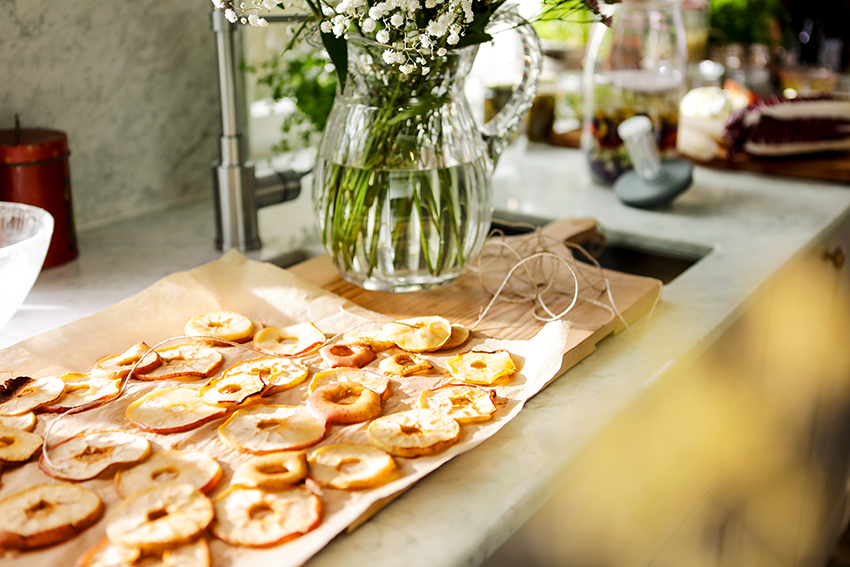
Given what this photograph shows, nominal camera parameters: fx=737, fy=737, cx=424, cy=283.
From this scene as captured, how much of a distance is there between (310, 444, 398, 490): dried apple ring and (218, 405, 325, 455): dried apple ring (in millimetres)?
22

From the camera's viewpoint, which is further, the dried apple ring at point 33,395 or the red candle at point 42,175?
the red candle at point 42,175

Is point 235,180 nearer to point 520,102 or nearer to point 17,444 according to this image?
point 520,102

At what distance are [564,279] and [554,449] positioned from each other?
14.1 inches

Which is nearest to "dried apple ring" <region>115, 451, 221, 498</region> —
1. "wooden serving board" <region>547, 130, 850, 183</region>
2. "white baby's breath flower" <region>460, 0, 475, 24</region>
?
"white baby's breath flower" <region>460, 0, 475, 24</region>

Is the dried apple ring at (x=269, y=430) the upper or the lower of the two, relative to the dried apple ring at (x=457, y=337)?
lower

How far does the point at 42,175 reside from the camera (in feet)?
3.09

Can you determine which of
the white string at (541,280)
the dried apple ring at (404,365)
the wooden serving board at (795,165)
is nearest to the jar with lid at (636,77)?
the wooden serving board at (795,165)

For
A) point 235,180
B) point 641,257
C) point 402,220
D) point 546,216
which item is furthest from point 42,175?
point 641,257

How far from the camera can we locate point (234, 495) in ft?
1.64

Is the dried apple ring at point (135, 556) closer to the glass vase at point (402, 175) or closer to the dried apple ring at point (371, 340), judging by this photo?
the dried apple ring at point (371, 340)

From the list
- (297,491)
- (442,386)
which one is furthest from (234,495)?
(442,386)

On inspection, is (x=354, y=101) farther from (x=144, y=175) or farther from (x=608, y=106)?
(x=608, y=106)

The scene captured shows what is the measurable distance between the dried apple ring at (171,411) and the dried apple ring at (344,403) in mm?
77

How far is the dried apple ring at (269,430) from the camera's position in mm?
561
